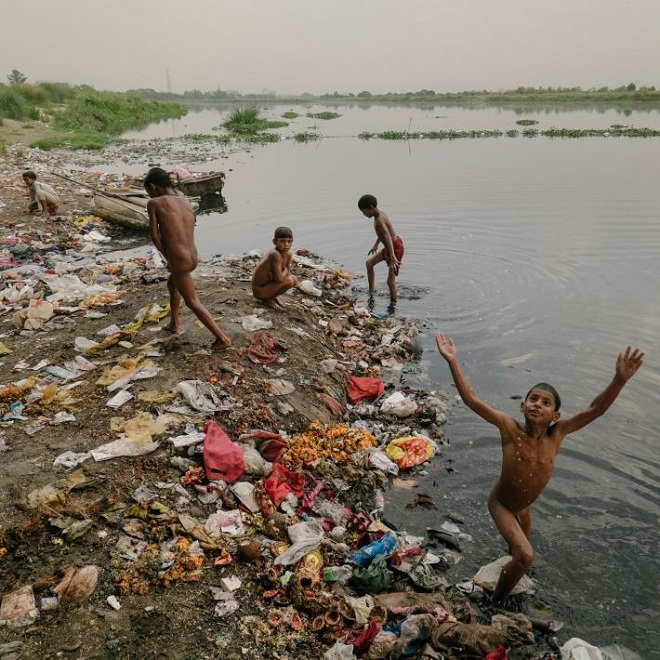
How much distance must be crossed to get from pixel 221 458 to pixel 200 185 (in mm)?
13012

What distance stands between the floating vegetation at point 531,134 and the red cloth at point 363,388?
2956cm

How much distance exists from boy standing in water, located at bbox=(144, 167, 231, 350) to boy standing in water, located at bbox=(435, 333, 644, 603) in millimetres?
2782

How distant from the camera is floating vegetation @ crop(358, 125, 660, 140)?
96.8ft

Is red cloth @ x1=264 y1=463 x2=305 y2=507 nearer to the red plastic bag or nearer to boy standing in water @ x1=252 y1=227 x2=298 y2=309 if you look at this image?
the red plastic bag

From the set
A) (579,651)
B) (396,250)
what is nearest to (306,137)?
(396,250)

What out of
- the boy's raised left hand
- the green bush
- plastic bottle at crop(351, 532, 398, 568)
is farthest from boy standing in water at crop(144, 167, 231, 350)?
the green bush

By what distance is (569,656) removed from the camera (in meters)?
2.89

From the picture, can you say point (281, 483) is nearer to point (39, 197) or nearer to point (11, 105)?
point (39, 197)

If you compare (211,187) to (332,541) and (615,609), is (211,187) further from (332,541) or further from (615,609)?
(615,609)

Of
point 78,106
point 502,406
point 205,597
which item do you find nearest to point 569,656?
point 205,597

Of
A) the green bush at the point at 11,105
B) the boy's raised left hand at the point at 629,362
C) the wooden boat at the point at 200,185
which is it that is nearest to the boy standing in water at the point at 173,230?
the boy's raised left hand at the point at 629,362

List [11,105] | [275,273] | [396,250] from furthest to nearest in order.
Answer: [11,105]
[396,250]
[275,273]

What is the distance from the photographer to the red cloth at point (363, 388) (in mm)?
5814

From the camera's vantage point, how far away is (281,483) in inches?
158
